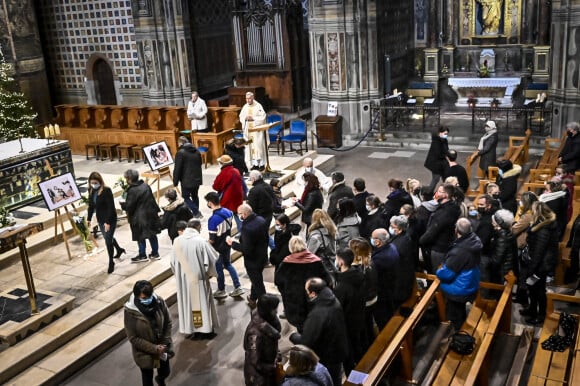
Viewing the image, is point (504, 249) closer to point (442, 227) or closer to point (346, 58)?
point (442, 227)

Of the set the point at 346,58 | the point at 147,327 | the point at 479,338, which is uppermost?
the point at 346,58

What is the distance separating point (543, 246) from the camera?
8117mm

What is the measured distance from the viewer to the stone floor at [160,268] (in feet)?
25.9

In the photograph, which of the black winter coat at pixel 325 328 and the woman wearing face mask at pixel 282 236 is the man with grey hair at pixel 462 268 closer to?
the woman wearing face mask at pixel 282 236

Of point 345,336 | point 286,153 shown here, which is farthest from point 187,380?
point 286,153

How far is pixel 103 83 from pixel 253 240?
1640 centimetres

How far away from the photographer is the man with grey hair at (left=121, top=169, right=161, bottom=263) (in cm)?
982

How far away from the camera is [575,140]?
39.9 feet

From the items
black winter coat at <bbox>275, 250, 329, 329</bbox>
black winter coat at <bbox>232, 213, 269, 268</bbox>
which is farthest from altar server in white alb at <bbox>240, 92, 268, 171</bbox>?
black winter coat at <bbox>275, 250, 329, 329</bbox>

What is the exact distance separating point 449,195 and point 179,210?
3849 mm

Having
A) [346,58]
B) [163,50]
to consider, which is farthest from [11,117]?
[346,58]

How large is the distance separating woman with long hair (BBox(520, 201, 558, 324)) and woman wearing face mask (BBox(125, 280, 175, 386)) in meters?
4.63

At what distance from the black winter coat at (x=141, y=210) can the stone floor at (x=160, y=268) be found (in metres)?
0.70

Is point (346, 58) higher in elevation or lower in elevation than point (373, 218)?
higher
